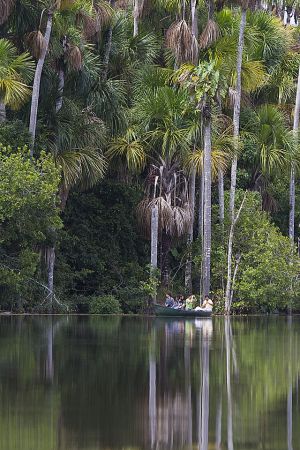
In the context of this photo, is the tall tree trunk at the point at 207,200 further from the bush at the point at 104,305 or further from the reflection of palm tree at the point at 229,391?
the reflection of palm tree at the point at 229,391

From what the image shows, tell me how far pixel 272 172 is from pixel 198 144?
13.8 feet

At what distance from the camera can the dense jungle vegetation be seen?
3538 cm

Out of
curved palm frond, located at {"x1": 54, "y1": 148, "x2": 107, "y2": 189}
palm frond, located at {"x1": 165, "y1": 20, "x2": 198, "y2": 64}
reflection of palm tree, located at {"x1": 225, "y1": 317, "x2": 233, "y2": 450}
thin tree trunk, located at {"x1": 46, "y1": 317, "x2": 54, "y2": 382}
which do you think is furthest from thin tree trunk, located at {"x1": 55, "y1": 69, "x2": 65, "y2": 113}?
thin tree trunk, located at {"x1": 46, "y1": 317, "x2": 54, "y2": 382}

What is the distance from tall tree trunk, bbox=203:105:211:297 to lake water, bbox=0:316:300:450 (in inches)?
488

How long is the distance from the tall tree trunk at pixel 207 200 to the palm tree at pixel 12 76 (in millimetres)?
6745

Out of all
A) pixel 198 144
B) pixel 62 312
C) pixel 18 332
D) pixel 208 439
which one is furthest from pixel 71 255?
pixel 208 439

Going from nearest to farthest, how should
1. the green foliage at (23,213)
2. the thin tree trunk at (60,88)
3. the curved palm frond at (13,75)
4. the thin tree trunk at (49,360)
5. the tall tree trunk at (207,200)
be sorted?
the thin tree trunk at (49,360) → the green foliage at (23,213) → the curved palm frond at (13,75) → the thin tree trunk at (60,88) → the tall tree trunk at (207,200)

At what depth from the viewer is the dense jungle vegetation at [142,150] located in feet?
116

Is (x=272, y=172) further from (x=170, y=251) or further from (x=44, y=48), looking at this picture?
(x=44, y=48)

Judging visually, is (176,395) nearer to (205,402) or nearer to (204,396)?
(204,396)

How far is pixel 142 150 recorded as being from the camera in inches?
1551

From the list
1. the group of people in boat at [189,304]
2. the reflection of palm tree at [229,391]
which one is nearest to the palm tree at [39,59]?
the group of people in boat at [189,304]

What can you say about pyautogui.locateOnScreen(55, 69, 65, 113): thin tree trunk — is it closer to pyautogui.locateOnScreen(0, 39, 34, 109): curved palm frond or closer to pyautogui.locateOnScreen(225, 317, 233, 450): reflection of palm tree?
pyautogui.locateOnScreen(0, 39, 34, 109): curved palm frond

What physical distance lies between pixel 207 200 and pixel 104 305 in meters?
5.18
